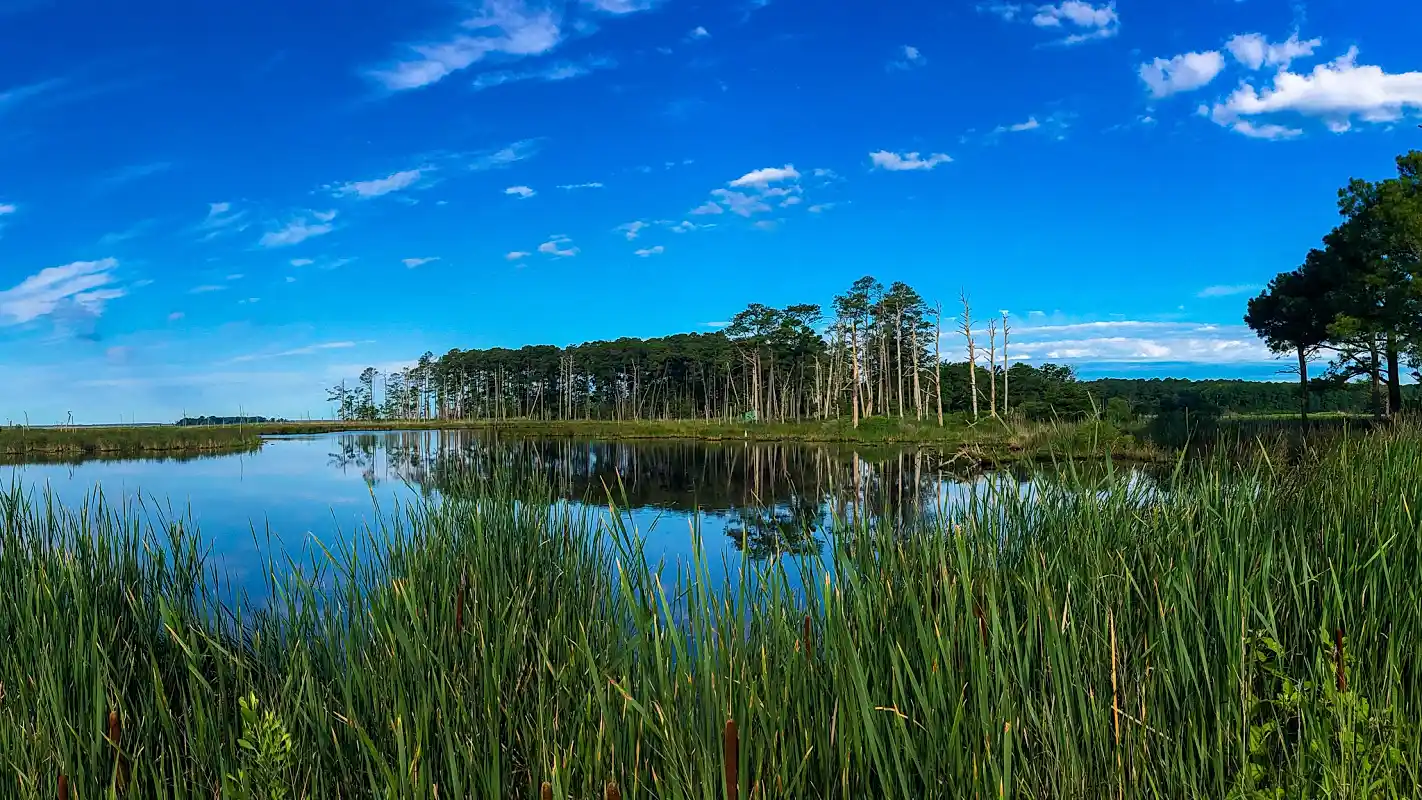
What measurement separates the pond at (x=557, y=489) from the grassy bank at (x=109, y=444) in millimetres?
7084

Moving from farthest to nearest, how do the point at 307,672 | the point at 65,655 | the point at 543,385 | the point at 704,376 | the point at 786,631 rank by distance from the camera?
the point at 543,385 → the point at 704,376 → the point at 65,655 → the point at 307,672 → the point at 786,631

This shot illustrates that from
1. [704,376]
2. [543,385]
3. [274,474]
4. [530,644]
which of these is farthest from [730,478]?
[543,385]

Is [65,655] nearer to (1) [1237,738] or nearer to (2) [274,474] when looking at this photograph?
(1) [1237,738]

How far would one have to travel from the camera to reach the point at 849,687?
2.38 metres

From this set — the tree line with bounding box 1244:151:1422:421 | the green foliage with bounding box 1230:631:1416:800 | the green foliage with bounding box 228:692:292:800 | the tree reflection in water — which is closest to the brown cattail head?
the green foliage with bounding box 1230:631:1416:800

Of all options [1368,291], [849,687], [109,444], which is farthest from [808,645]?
[109,444]

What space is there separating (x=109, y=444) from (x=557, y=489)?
4070 cm

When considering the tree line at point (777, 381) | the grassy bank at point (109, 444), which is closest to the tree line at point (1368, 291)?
the tree line at point (777, 381)

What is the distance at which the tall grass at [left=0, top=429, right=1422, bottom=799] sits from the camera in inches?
91.2

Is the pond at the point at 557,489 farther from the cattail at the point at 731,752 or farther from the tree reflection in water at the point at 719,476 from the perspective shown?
the cattail at the point at 731,752

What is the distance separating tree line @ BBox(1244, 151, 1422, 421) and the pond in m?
14.6

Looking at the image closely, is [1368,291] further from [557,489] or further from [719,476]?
[557,489]

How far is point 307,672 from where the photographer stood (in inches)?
109

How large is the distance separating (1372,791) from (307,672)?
339 cm
